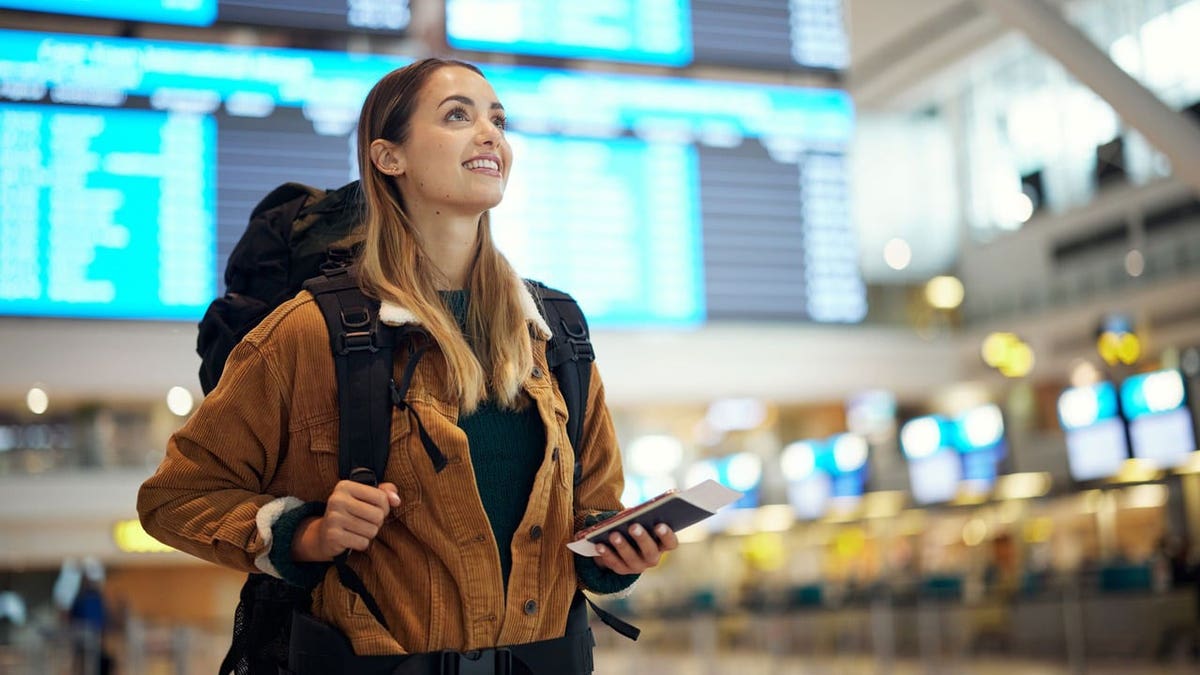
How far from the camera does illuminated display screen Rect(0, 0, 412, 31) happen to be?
20.8ft

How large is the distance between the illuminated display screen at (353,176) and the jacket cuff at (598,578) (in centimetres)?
506

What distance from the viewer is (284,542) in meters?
1.85

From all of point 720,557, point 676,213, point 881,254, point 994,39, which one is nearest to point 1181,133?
point 676,213

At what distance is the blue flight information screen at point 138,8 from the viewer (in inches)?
247

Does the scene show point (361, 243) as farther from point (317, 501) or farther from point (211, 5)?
point (211, 5)

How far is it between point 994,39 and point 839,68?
14863 millimetres

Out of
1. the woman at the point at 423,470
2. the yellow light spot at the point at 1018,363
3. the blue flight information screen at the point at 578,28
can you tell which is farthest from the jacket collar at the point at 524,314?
the yellow light spot at the point at 1018,363

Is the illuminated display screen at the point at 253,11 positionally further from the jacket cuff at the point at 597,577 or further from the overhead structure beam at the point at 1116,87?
the jacket cuff at the point at 597,577

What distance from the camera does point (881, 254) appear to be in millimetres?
23938

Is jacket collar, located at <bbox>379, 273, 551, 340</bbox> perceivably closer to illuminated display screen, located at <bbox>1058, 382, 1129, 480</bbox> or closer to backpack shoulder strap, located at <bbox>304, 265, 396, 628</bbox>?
backpack shoulder strap, located at <bbox>304, 265, 396, 628</bbox>

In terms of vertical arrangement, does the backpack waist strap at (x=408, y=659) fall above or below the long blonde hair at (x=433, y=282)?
below

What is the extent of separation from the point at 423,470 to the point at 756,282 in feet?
21.0

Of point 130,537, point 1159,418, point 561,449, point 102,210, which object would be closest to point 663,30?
point 102,210

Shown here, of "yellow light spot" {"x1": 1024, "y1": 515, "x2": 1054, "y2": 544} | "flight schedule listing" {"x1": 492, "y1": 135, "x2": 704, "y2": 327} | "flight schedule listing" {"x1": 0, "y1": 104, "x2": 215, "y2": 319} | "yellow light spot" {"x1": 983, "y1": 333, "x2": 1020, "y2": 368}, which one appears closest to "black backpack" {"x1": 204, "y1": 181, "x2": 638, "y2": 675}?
"flight schedule listing" {"x1": 0, "y1": 104, "x2": 215, "y2": 319}
